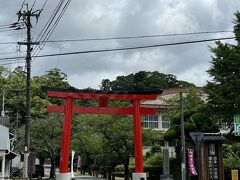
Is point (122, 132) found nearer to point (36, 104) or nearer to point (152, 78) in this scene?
point (36, 104)

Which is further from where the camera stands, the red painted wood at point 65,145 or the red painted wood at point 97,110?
the red painted wood at point 97,110

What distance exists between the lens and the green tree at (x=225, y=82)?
37.0 m

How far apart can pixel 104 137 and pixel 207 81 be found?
39.7 ft

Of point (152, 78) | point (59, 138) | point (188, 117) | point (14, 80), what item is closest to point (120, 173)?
point (59, 138)

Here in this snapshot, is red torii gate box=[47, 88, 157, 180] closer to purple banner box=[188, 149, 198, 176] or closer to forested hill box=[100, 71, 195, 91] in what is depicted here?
purple banner box=[188, 149, 198, 176]

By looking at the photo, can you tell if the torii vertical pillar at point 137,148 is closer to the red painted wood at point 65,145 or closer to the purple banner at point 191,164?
the purple banner at point 191,164

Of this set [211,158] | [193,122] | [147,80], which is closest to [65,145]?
[211,158]

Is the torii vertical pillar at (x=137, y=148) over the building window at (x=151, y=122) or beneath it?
beneath

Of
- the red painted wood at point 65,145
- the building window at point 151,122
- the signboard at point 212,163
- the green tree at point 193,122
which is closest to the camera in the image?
the red painted wood at point 65,145

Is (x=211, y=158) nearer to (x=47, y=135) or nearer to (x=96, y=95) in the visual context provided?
(x=96, y=95)

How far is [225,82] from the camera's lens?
37.7 meters

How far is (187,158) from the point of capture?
37594 mm

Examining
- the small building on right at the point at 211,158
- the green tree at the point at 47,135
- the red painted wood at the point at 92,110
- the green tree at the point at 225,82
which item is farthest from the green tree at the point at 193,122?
the green tree at the point at 47,135

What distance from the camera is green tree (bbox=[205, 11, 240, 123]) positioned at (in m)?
37.0
